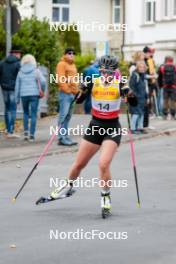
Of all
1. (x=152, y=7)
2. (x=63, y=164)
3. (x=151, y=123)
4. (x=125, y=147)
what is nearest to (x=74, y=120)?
(x=151, y=123)

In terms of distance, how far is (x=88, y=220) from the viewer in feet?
34.0

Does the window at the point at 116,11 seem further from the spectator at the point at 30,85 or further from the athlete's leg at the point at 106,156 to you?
the athlete's leg at the point at 106,156

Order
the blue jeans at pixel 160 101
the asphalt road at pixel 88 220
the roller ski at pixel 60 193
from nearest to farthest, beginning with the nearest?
1. the asphalt road at pixel 88 220
2. the roller ski at pixel 60 193
3. the blue jeans at pixel 160 101

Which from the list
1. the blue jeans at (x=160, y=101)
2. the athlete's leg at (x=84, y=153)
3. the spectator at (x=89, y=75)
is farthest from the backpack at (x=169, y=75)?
the athlete's leg at (x=84, y=153)

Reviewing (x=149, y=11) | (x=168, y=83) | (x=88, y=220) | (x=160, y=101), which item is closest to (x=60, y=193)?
(x=88, y=220)

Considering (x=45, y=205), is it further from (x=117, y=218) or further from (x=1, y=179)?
(x=1, y=179)

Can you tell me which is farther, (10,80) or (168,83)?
(168,83)

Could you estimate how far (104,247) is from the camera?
8.97 meters

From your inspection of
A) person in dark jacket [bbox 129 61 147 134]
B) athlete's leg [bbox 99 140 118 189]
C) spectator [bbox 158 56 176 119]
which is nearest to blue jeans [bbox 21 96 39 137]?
person in dark jacket [bbox 129 61 147 134]

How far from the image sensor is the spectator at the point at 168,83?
80.8ft

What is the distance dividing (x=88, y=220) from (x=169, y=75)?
14.7m

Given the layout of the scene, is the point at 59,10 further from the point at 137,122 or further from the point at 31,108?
the point at 31,108

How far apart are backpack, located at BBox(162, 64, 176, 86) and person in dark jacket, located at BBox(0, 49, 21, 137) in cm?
630

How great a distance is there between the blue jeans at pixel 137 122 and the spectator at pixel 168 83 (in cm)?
376
